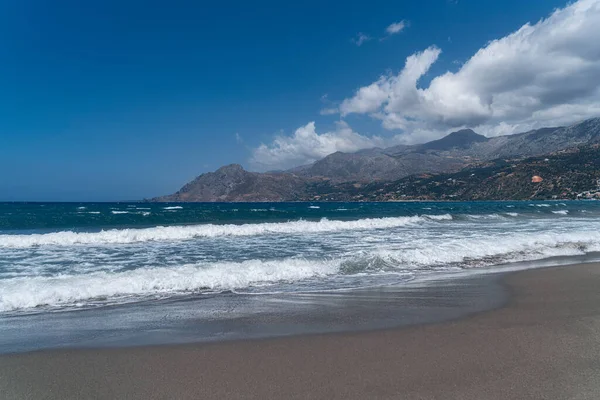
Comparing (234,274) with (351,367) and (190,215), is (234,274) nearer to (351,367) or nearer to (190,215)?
(351,367)

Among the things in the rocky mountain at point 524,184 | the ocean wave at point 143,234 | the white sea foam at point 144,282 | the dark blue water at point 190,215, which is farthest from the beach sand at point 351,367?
the rocky mountain at point 524,184

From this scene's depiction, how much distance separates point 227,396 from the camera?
13.0 feet

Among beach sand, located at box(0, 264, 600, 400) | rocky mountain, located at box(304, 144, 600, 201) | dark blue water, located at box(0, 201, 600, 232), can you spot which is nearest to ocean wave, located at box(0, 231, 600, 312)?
beach sand, located at box(0, 264, 600, 400)

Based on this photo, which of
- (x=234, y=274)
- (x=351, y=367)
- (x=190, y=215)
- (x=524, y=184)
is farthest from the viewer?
(x=524, y=184)

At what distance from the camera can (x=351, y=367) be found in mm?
4590

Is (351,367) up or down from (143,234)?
down

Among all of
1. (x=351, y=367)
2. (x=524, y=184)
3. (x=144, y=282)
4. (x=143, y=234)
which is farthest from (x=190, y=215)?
(x=524, y=184)

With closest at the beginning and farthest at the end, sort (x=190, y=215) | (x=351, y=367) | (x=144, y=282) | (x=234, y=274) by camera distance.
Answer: (x=351, y=367)
(x=144, y=282)
(x=234, y=274)
(x=190, y=215)

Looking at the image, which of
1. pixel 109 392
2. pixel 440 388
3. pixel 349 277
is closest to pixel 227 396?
pixel 109 392

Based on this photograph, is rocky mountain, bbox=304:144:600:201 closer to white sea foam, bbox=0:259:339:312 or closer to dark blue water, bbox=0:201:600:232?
dark blue water, bbox=0:201:600:232

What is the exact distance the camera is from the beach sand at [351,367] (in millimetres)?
4012

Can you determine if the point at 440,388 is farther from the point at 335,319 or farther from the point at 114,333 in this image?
the point at 114,333

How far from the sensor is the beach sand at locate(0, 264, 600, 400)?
13.2ft

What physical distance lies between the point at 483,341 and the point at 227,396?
4148 millimetres
